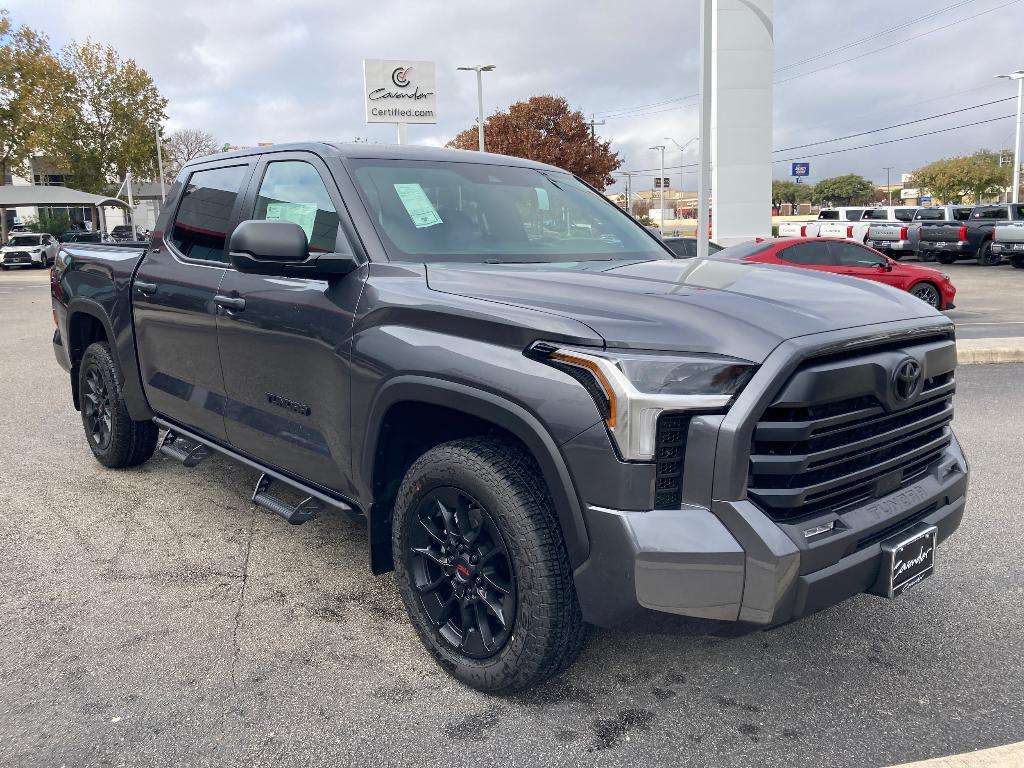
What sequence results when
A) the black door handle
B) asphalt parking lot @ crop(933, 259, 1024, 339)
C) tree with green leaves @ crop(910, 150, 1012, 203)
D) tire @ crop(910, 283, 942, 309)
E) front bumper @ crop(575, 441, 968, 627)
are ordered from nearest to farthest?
front bumper @ crop(575, 441, 968, 627) → the black door handle → asphalt parking lot @ crop(933, 259, 1024, 339) → tire @ crop(910, 283, 942, 309) → tree with green leaves @ crop(910, 150, 1012, 203)

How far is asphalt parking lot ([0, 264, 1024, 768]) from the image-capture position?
8.58ft

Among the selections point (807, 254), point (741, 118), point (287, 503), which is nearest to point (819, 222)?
point (741, 118)

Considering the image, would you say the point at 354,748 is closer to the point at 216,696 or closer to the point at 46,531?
the point at 216,696

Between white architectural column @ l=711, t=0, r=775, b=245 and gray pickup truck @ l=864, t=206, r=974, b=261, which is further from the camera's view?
gray pickup truck @ l=864, t=206, r=974, b=261


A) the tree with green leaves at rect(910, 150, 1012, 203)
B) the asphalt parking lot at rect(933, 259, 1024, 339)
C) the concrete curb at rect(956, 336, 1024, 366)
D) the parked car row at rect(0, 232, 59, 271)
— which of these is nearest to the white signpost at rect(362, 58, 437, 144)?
the parked car row at rect(0, 232, 59, 271)

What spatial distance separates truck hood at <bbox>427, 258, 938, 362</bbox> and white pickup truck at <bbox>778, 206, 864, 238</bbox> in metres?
27.6

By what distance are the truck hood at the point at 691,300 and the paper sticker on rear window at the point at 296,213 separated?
0.72 metres

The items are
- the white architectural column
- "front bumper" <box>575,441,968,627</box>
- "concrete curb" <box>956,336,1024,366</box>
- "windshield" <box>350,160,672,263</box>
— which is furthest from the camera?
the white architectural column

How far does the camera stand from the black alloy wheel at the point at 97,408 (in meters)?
5.38

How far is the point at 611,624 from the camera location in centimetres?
246

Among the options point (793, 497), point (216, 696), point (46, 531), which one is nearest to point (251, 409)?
point (216, 696)

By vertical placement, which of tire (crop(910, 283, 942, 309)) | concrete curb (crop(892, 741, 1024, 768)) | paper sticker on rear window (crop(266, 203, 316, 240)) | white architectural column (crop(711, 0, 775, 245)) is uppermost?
white architectural column (crop(711, 0, 775, 245))

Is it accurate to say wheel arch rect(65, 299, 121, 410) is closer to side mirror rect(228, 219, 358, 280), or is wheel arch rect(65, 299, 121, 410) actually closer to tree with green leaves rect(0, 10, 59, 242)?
side mirror rect(228, 219, 358, 280)

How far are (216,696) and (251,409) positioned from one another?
129cm
